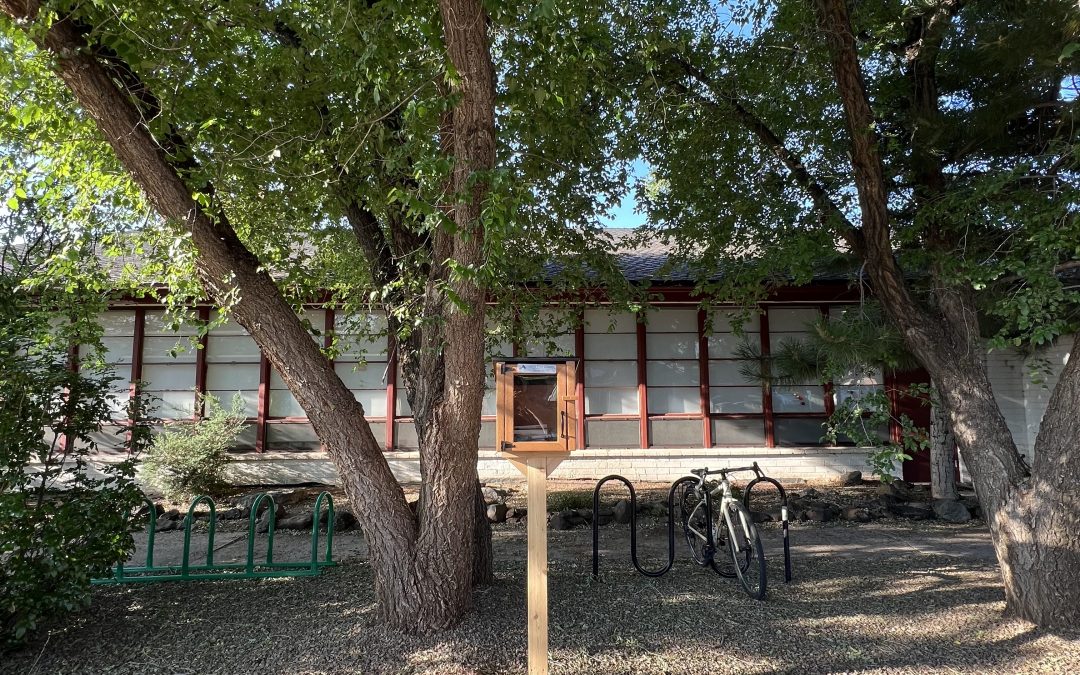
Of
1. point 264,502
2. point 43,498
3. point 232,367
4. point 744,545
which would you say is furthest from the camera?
point 232,367

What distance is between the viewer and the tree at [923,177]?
4.44 m

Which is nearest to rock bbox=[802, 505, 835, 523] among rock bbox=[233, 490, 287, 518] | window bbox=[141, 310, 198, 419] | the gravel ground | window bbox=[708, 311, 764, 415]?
the gravel ground

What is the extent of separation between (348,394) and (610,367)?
298 inches

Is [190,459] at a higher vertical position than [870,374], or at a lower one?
lower

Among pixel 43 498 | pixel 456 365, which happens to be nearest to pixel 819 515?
pixel 456 365

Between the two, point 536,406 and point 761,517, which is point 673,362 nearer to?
point 761,517

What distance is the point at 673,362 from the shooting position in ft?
37.9

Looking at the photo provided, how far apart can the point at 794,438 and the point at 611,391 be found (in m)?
3.27

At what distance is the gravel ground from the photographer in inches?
155

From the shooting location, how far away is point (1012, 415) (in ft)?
39.1

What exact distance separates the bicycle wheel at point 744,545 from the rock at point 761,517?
3.00m

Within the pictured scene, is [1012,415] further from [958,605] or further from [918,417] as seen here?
[958,605]

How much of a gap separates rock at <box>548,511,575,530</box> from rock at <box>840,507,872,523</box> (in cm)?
370

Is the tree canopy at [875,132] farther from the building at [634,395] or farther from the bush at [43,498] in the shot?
the bush at [43,498]
